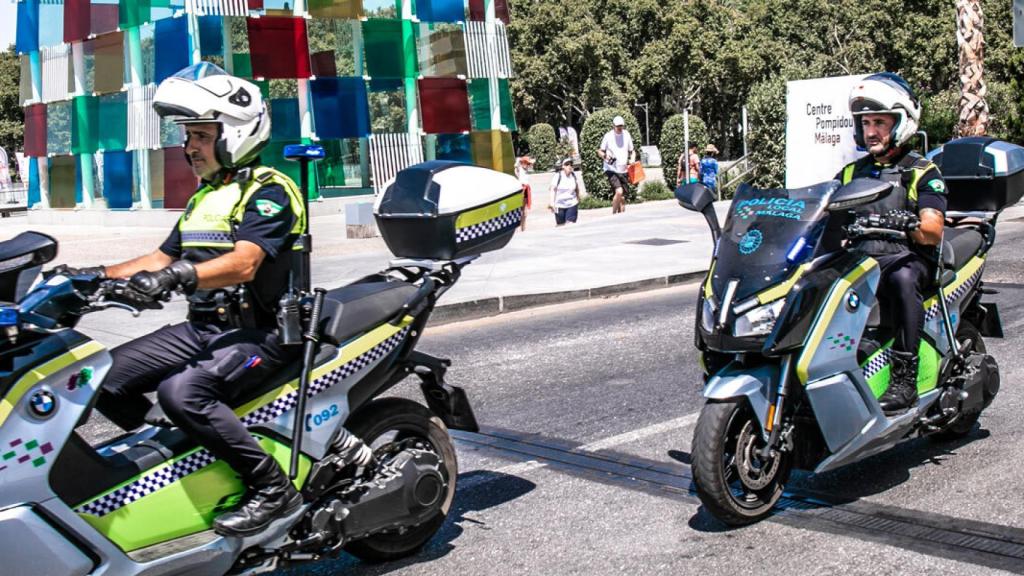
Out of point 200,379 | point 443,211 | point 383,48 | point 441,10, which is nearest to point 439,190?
point 443,211

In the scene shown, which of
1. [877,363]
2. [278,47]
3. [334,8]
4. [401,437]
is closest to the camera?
[401,437]


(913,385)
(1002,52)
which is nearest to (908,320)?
(913,385)

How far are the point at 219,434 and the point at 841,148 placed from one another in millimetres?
16951

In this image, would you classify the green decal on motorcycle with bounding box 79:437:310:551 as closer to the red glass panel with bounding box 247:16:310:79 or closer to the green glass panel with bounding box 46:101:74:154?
the red glass panel with bounding box 247:16:310:79

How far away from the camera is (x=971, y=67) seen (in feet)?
69.4

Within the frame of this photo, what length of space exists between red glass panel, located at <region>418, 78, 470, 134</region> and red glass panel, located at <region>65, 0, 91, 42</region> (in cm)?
831

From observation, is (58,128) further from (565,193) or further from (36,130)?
(565,193)

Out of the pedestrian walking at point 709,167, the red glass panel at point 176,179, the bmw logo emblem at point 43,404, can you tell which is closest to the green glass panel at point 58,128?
the red glass panel at point 176,179

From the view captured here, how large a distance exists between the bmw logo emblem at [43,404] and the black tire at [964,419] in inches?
172

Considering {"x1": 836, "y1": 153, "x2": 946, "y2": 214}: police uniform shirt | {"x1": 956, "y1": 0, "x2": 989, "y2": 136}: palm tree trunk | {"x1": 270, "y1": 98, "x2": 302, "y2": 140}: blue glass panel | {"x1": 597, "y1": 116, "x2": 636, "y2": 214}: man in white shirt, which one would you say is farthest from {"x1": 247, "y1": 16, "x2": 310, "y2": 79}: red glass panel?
{"x1": 836, "y1": 153, "x2": 946, "y2": 214}: police uniform shirt

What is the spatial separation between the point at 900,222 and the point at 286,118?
23995mm

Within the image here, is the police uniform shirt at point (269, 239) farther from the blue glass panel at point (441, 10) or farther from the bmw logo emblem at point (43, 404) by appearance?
the blue glass panel at point (441, 10)

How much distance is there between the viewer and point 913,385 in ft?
17.9

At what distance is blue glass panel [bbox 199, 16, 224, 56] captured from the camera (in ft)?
84.2
